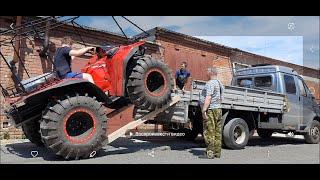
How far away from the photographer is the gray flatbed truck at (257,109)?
7.98m

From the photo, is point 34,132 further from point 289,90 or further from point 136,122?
point 289,90

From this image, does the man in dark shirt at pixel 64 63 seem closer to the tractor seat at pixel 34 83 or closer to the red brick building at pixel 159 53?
the tractor seat at pixel 34 83

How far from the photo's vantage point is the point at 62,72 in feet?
21.9

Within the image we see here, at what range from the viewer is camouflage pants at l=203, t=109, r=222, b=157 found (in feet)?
22.8

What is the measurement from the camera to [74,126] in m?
6.35

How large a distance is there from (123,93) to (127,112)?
1.37 feet

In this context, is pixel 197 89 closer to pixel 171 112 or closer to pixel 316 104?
pixel 171 112

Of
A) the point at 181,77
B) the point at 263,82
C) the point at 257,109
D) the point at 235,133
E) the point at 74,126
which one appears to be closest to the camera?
the point at 74,126

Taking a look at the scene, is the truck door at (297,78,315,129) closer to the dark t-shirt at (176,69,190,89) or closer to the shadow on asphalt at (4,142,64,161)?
the dark t-shirt at (176,69,190,89)

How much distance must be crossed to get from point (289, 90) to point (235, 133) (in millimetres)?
2720

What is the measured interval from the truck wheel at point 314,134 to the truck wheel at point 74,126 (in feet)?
21.5

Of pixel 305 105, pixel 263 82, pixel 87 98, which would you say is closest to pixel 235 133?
pixel 263 82
